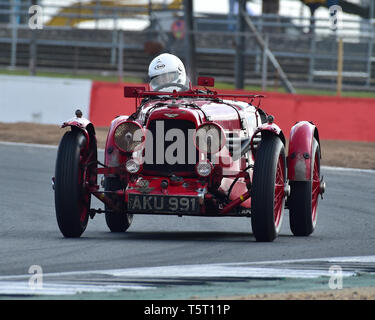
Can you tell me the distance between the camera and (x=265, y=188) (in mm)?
8320

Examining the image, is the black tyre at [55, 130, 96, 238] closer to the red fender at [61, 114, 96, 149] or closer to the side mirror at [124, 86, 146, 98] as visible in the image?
the red fender at [61, 114, 96, 149]

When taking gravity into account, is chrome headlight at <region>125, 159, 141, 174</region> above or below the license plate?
above

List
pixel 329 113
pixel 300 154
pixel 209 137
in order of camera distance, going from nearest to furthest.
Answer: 1. pixel 209 137
2. pixel 300 154
3. pixel 329 113

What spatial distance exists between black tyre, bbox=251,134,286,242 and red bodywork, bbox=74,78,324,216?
15cm

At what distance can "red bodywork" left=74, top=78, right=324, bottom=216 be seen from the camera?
860cm

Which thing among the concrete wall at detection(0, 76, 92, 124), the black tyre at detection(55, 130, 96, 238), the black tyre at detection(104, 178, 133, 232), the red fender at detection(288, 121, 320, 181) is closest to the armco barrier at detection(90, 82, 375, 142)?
the concrete wall at detection(0, 76, 92, 124)

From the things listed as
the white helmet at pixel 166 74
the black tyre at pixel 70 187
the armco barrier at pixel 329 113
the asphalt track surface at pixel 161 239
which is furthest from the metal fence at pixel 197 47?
the black tyre at pixel 70 187

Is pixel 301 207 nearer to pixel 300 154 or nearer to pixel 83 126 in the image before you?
pixel 300 154

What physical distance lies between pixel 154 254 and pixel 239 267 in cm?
89

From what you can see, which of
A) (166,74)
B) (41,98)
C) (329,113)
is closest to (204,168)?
(166,74)

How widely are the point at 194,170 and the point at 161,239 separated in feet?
2.10

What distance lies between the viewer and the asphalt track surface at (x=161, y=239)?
24.9ft
